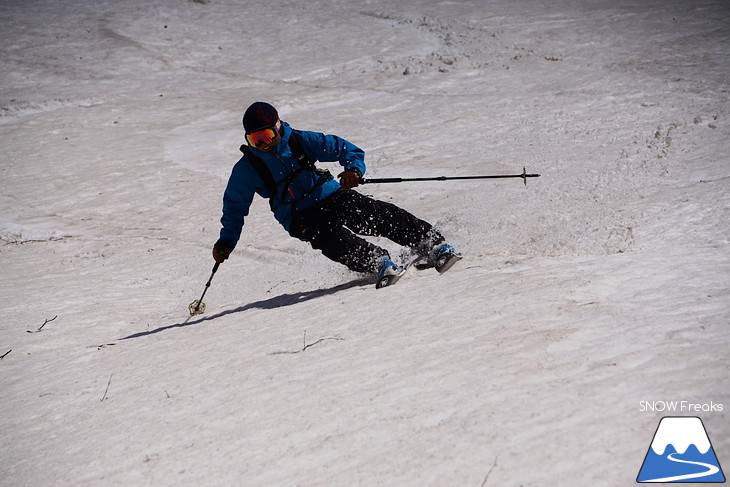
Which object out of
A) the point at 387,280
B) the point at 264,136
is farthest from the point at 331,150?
the point at 387,280

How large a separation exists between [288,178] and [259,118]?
614 millimetres

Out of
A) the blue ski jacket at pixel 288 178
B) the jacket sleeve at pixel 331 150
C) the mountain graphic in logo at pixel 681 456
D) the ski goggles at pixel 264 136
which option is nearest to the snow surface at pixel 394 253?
the mountain graphic in logo at pixel 681 456

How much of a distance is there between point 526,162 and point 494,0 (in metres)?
13.7

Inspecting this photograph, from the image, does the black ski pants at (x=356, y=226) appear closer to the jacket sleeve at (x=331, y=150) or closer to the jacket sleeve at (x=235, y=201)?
the jacket sleeve at (x=331, y=150)

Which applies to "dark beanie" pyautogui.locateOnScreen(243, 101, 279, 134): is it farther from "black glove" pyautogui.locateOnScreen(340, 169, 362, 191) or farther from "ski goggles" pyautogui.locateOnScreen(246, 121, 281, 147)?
"black glove" pyautogui.locateOnScreen(340, 169, 362, 191)

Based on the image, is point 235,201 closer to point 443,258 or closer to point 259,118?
point 259,118

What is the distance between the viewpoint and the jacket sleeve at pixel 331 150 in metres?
5.63

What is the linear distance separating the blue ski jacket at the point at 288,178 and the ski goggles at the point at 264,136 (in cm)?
13

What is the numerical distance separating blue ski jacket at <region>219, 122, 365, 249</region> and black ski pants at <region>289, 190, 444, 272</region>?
115 mm

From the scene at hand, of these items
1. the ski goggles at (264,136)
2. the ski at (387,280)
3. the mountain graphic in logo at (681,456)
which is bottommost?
the ski at (387,280)

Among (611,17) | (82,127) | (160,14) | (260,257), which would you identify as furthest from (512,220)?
(160,14)

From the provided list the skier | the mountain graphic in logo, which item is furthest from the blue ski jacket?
the mountain graphic in logo

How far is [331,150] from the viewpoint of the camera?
18.7ft

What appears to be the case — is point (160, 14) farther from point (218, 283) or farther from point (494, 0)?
point (218, 283)
